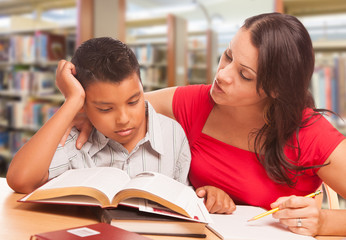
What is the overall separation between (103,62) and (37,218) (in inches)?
18.3

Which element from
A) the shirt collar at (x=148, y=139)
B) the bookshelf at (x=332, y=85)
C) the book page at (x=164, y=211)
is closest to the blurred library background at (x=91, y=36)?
the bookshelf at (x=332, y=85)

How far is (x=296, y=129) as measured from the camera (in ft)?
3.62

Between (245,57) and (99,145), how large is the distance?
1.64 feet

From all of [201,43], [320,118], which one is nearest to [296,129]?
[320,118]

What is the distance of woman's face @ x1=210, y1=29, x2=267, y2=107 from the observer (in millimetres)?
1030

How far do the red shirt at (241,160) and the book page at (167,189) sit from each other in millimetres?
329

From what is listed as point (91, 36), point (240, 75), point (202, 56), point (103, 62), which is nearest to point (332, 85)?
point (240, 75)


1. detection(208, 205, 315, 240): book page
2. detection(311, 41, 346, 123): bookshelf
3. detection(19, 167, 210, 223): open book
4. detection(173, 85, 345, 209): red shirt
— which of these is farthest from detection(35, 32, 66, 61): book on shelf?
detection(208, 205, 315, 240): book page

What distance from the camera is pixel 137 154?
113cm

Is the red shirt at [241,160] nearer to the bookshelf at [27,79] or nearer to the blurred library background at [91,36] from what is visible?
the blurred library background at [91,36]

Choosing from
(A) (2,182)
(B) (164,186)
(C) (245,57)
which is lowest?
(A) (2,182)

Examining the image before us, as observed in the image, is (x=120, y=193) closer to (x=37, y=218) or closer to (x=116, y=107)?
(x=37, y=218)

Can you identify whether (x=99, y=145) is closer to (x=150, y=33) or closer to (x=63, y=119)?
(x=63, y=119)

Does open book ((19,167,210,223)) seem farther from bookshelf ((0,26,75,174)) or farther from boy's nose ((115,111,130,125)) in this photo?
bookshelf ((0,26,75,174))
